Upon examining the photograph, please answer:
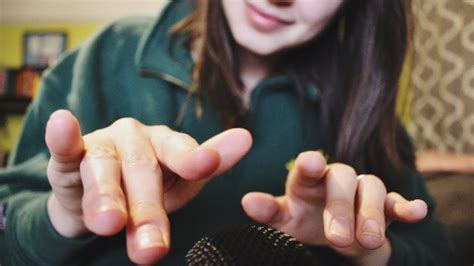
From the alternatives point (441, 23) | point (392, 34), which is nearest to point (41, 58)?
point (441, 23)

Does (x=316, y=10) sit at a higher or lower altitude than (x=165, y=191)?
higher

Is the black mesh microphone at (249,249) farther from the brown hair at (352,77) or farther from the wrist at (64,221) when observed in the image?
the brown hair at (352,77)

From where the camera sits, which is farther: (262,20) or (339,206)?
(262,20)

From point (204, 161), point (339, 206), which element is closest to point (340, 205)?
point (339, 206)

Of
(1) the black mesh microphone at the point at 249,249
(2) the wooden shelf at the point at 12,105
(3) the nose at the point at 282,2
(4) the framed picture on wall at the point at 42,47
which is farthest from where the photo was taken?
(4) the framed picture on wall at the point at 42,47

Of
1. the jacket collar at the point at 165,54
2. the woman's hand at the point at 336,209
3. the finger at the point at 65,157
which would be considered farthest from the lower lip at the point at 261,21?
the finger at the point at 65,157

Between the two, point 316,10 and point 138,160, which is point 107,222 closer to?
point 138,160

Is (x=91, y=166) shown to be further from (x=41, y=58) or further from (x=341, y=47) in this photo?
(x=41, y=58)
